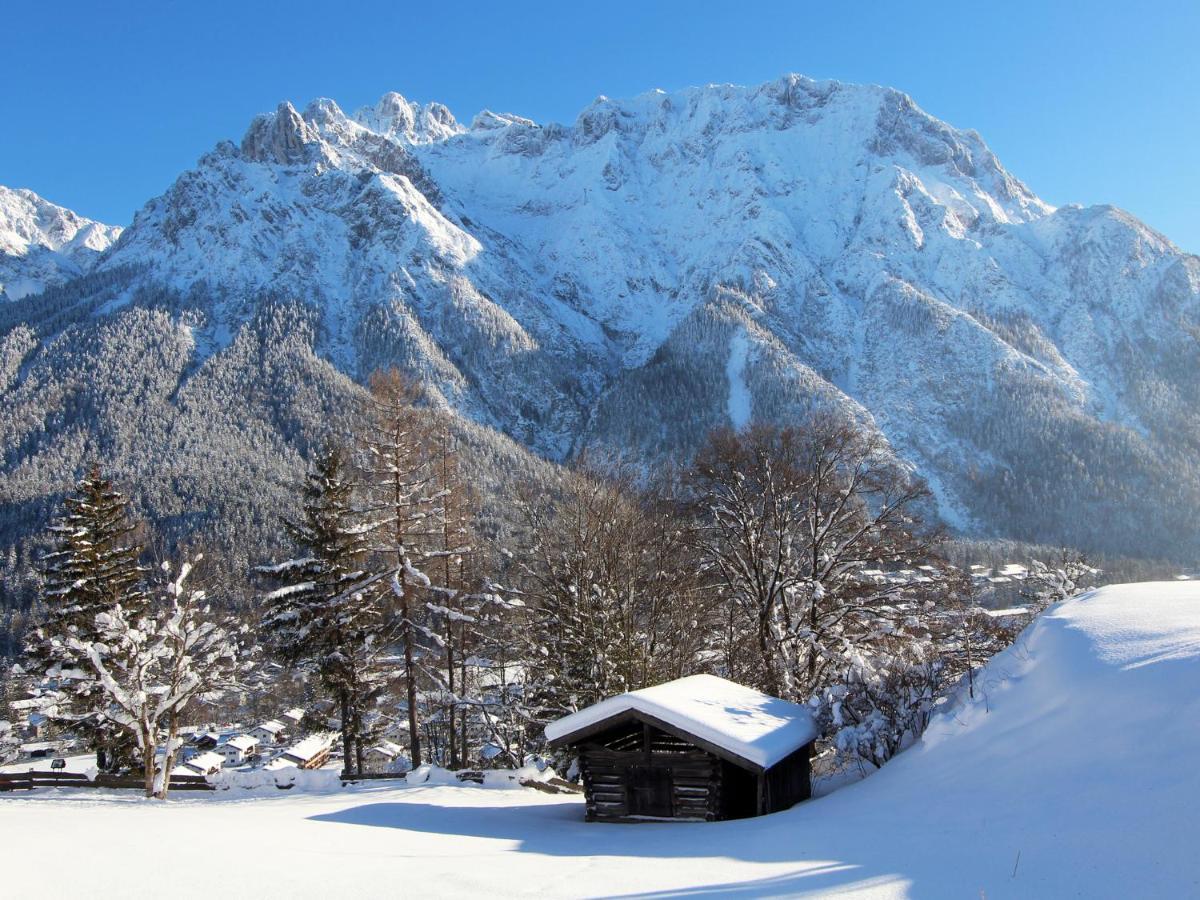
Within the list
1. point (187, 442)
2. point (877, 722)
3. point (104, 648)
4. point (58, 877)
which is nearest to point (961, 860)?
point (877, 722)

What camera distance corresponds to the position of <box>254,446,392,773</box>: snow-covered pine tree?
2150cm

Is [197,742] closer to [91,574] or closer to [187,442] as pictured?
[91,574]

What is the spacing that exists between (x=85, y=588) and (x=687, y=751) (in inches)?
737

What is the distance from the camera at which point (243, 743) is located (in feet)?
223

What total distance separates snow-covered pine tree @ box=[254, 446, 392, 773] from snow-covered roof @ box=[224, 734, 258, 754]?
53072 mm

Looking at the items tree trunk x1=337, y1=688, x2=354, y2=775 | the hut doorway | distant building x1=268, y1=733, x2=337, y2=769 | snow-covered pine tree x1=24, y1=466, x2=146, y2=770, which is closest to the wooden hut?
the hut doorway

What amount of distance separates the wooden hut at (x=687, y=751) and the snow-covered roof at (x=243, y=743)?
2456 inches

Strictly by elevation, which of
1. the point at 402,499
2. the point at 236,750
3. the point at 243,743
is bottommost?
the point at 236,750

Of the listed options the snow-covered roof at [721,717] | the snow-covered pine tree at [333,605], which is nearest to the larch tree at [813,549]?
the snow-covered roof at [721,717]

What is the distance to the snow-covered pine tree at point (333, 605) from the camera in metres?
21.5

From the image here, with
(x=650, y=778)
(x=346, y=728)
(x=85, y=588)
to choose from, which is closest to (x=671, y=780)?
(x=650, y=778)

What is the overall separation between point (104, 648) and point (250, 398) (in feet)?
587

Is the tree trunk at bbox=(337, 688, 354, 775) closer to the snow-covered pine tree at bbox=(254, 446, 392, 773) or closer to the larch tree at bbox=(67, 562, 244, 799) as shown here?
the snow-covered pine tree at bbox=(254, 446, 392, 773)

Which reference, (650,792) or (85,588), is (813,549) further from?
(85,588)
